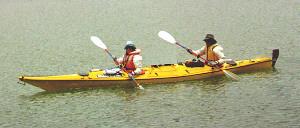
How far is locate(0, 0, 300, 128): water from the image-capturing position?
14.0 metres

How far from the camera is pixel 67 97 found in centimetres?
1600

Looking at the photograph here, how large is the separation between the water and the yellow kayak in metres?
0.25

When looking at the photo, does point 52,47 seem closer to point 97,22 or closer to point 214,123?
point 97,22

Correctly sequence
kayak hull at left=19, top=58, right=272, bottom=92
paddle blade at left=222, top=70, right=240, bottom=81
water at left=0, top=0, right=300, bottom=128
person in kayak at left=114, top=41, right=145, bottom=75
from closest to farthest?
water at left=0, top=0, right=300, bottom=128
kayak hull at left=19, top=58, right=272, bottom=92
person in kayak at left=114, top=41, right=145, bottom=75
paddle blade at left=222, top=70, right=240, bottom=81

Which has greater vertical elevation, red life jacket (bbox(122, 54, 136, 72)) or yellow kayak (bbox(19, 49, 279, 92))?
red life jacket (bbox(122, 54, 136, 72))

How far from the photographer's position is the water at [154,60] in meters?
14.0

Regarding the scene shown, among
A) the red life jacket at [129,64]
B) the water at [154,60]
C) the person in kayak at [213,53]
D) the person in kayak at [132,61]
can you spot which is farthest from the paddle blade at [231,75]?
the red life jacket at [129,64]

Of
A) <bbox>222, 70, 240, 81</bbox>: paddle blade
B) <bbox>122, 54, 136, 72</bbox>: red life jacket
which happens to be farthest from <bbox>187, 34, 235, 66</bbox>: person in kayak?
<bbox>122, 54, 136, 72</bbox>: red life jacket

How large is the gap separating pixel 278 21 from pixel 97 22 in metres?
13.0

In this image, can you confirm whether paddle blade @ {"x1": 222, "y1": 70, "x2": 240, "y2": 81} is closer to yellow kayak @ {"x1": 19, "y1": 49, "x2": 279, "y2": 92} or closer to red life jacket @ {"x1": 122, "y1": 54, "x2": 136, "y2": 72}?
yellow kayak @ {"x1": 19, "y1": 49, "x2": 279, "y2": 92}

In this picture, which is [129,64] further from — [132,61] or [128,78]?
[128,78]

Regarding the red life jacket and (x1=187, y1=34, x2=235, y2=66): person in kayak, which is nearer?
the red life jacket

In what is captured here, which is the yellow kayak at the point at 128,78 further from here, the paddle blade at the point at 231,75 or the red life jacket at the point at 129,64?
the red life jacket at the point at 129,64

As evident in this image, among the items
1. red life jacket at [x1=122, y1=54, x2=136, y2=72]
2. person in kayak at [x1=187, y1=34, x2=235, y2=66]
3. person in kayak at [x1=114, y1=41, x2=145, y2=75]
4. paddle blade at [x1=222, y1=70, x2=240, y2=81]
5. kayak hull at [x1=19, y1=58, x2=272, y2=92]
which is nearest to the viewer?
kayak hull at [x1=19, y1=58, x2=272, y2=92]
